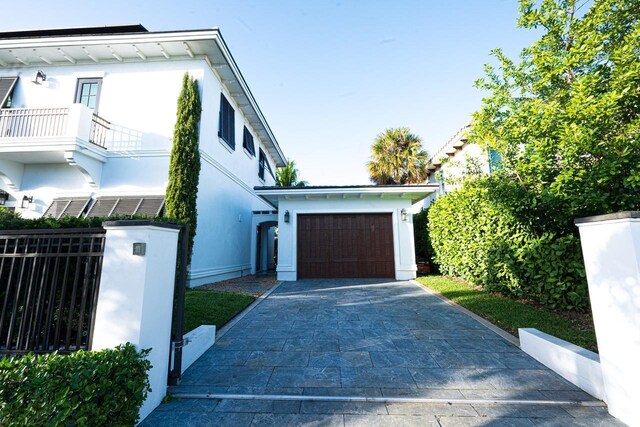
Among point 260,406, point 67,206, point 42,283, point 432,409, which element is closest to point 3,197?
point 67,206

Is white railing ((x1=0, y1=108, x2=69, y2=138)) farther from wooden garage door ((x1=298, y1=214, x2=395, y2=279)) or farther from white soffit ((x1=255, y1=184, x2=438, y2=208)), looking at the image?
wooden garage door ((x1=298, y1=214, x2=395, y2=279))

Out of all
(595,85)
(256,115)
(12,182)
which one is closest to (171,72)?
(256,115)

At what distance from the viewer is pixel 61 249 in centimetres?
278

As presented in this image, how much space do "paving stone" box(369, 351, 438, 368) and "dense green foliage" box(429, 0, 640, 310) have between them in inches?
135

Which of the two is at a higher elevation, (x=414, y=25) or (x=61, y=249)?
(x=414, y=25)

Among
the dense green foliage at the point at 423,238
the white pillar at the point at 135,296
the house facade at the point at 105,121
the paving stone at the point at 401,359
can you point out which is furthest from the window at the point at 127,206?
the dense green foliage at the point at 423,238

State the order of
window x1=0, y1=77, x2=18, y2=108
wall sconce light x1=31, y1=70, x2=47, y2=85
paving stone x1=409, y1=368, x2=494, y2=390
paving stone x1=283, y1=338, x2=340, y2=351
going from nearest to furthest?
paving stone x1=409, y1=368, x2=494, y2=390
paving stone x1=283, y1=338, x2=340, y2=351
window x1=0, y1=77, x2=18, y2=108
wall sconce light x1=31, y1=70, x2=47, y2=85

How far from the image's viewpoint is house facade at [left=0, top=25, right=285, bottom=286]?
26.0ft

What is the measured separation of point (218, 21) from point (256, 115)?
4.53 meters

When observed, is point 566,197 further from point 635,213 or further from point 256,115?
point 256,115

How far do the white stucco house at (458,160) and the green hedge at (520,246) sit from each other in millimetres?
A: 450

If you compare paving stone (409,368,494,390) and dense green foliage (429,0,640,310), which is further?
dense green foliage (429,0,640,310)

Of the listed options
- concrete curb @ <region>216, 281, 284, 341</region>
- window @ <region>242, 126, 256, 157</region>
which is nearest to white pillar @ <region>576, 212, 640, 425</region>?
concrete curb @ <region>216, 281, 284, 341</region>

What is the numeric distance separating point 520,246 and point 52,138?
41.5 feet
